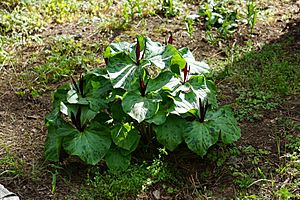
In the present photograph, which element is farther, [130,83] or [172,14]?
[172,14]

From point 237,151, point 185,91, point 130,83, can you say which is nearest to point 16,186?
point 130,83

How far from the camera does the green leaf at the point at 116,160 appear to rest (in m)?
3.40

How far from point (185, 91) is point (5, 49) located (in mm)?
2367

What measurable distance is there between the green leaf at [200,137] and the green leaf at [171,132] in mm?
46

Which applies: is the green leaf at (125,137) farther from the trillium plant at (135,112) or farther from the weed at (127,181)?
the weed at (127,181)

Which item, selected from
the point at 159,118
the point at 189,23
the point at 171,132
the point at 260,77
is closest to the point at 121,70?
the point at 159,118

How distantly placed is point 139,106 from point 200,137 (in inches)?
17.1

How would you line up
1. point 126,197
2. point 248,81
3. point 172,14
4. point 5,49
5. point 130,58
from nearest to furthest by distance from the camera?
point 126,197 → point 130,58 → point 248,81 → point 5,49 → point 172,14

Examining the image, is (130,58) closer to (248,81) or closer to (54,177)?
(54,177)

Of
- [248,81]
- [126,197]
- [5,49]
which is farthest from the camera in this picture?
[5,49]

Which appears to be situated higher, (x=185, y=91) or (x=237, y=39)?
(x=185, y=91)

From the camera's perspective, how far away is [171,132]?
11.1 feet

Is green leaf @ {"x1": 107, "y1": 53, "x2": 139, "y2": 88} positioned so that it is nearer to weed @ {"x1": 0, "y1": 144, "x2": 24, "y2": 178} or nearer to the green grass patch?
weed @ {"x1": 0, "y1": 144, "x2": 24, "y2": 178}

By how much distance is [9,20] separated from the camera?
5.40m
